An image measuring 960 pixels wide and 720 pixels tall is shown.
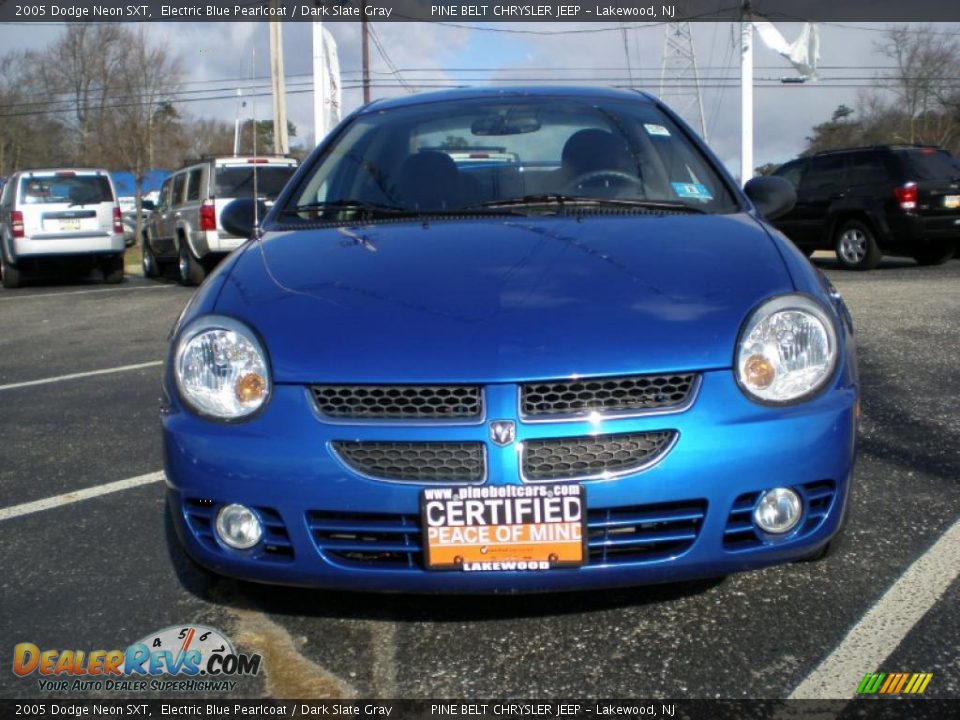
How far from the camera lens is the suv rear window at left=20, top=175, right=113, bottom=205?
50.3 feet

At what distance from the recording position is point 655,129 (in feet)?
12.4

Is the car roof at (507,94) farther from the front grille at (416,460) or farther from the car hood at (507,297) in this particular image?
the front grille at (416,460)

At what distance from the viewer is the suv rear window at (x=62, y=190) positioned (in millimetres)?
15328

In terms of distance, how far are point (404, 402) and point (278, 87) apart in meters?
20.2

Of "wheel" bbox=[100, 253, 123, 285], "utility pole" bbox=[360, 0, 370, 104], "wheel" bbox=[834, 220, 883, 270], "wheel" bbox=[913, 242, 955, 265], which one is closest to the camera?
"wheel" bbox=[834, 220, 883, 270]

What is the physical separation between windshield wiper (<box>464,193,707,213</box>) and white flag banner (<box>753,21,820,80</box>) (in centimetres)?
1981

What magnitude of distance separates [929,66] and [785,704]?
1847 inches

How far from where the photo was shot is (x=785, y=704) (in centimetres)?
222

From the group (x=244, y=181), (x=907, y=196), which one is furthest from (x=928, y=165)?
(x=244, y=181)

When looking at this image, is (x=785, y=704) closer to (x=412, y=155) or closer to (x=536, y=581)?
(x=536, y=581)

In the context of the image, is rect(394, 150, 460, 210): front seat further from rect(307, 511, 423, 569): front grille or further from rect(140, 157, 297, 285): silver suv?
rect(140, 157, 297, 285): silver suv

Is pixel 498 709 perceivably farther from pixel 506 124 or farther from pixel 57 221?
pixel 57 221

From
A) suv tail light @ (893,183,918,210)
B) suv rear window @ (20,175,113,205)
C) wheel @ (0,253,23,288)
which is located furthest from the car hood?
wheel @ (0,253,23,288)

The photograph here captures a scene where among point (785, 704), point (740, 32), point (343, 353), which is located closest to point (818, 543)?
point (785, 704)
